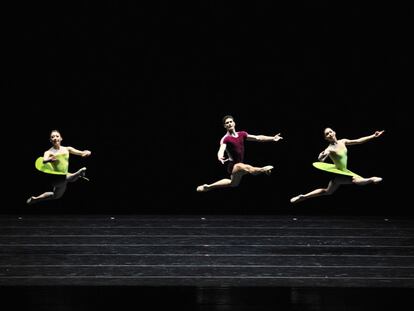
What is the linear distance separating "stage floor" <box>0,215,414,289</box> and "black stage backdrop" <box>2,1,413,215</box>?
0.49 m

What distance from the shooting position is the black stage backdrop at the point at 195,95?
11469mm

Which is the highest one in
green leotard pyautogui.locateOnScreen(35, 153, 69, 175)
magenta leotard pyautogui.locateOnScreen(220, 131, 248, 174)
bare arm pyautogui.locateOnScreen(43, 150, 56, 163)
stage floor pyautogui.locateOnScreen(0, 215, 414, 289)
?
magenta leotard pyautogui.locateOnScreen(220, 131, 248, 174)

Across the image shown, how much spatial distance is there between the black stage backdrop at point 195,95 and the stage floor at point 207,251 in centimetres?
49

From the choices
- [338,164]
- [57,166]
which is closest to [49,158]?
[57,166]

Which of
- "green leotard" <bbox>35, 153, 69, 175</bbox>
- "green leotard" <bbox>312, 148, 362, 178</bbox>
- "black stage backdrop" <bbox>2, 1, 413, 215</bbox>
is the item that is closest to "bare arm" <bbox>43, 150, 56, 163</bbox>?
"green leotard" <bbox>35, 153, 69, 175</bbox>

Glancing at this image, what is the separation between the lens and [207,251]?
31.0ft

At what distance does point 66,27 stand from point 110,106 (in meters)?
1.06

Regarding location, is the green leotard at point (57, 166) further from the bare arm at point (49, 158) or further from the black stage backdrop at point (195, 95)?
the black stage backdrop at point (195, 95)

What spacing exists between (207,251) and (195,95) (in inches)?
107

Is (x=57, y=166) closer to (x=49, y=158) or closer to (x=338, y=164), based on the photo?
(x=49, y=158)

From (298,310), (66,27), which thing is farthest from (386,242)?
(66,27)

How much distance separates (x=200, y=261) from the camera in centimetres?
897

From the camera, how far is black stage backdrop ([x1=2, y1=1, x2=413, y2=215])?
11.5 m

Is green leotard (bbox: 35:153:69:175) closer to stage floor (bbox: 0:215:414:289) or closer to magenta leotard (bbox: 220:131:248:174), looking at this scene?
stage floor (bbox: 0:215:414:289)
